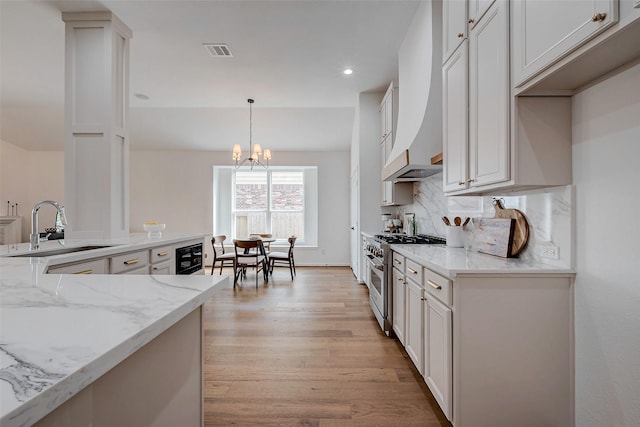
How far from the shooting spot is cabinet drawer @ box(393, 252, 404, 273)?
2487mm

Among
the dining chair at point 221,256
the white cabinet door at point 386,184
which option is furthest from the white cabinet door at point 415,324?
the dining chair at point 221,256

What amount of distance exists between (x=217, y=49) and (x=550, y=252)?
374 centimetres

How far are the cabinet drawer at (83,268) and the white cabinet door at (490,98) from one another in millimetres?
2475

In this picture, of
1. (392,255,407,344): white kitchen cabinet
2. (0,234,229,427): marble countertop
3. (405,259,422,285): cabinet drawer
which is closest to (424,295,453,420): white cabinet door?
(405,259,422,285): cabinet drawer

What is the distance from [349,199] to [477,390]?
5.64m

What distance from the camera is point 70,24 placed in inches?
113

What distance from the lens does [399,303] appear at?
2.58 metres

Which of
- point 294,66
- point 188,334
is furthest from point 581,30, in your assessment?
point 294,66

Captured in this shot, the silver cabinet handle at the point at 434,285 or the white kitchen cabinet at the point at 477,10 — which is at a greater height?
the white kitchen cabinet at the point at 477,10

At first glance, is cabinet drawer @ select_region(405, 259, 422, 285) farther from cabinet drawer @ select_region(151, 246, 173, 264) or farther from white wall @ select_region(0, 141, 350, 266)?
white wall @ select_region(0, 141, 350, 266)

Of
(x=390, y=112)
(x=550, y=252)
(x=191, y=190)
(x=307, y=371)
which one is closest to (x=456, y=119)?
(x=550, y=252)

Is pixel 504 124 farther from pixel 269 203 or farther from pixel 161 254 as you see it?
pixel 269 203

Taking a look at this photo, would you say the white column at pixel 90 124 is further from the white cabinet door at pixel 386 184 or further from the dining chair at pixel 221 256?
the white cabinet door at pixel 386 184

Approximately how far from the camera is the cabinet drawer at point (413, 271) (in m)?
2.07
